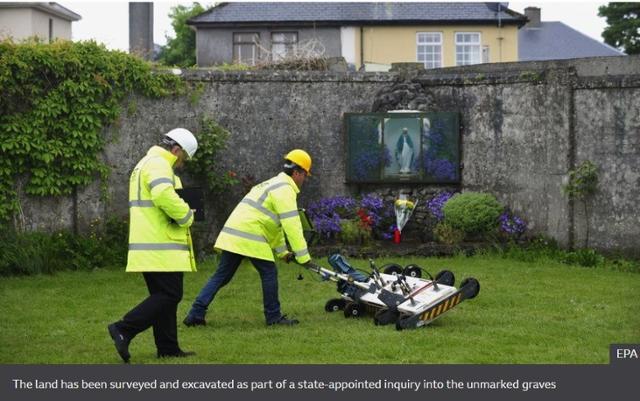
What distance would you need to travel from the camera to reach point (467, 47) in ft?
153

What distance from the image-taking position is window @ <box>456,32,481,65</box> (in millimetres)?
46438

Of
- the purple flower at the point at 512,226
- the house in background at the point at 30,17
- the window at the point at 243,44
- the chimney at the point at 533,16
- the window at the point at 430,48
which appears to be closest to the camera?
the purple flower at the point at 512,226

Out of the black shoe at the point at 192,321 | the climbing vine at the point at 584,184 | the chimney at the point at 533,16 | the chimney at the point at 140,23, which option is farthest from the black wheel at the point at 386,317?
the chimney at the point at 533,16

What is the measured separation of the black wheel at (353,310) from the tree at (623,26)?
4001cm

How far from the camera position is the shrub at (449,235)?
1747 cm

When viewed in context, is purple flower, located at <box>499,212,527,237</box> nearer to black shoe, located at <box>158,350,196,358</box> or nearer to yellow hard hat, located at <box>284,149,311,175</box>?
yellow hard hat, located at <box>284,149,311,175</box>

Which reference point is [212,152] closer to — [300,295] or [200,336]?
[300,295]

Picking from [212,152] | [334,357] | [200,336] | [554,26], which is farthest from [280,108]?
[554,26]

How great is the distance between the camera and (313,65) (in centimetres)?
2028

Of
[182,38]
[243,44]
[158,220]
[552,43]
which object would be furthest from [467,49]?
[158,220]

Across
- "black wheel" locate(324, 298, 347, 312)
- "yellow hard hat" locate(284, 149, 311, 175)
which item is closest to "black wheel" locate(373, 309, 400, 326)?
"black wheel" locate(324, 298, 347, 312)

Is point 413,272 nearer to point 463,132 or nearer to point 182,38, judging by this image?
point 463,132

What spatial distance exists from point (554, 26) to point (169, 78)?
38.0 meters

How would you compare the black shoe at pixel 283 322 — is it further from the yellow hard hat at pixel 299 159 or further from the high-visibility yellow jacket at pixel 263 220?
the yellow hard hat at pixel 299 159
